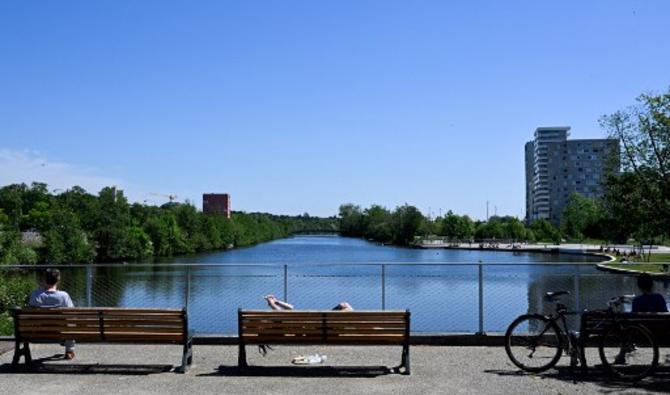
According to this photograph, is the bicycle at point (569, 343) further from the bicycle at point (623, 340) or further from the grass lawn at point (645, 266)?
the grass lawn at point (645, 266)

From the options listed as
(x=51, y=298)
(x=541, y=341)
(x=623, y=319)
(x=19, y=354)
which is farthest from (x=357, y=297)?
(x=19, y=354)

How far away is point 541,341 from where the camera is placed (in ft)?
31.0

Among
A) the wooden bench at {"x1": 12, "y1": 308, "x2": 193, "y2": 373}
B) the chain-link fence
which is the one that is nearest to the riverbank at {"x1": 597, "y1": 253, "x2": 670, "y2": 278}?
the chain-link fence

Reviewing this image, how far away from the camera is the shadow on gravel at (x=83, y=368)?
29.5 ft

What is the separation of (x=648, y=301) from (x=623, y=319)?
2.73 feet

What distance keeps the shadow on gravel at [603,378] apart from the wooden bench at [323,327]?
1.41 meters

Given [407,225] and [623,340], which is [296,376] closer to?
[623,340]

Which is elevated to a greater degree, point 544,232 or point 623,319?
point 544,232

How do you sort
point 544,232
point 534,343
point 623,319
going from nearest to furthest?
point 623,319
point 534,343
point 544,232

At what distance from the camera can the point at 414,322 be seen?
19953 millimetres

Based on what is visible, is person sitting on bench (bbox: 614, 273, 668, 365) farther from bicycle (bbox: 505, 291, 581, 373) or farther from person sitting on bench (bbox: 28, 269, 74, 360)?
person sitting on bench (bbox: 28, 269, 74, 360)

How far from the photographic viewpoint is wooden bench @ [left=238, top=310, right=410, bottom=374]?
29.3 ft

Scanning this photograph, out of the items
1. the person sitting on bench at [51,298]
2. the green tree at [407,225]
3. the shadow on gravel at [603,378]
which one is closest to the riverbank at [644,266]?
the shadow on gravel at [603,378]

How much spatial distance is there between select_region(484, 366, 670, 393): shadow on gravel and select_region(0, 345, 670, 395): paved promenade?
0.01 m
